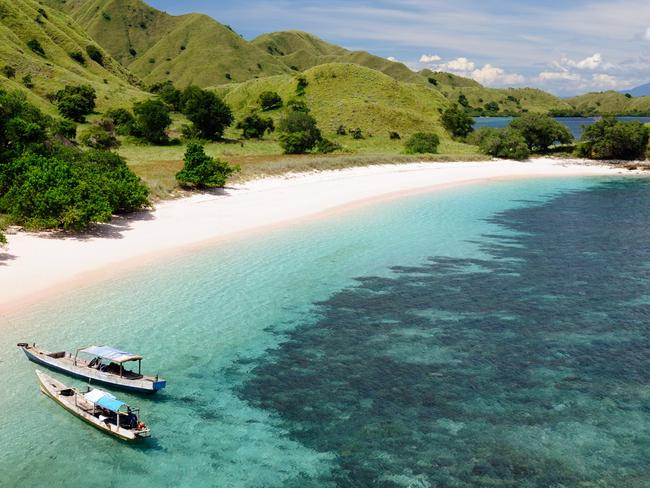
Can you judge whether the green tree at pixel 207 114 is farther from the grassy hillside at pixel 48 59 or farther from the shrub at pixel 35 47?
the shrub at pixel 35 47

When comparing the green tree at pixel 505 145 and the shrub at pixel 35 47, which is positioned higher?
the shrub at pixel 35 47

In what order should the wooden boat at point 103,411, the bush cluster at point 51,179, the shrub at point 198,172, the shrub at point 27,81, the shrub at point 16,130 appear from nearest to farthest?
the wooden boat at point 103,411 < the bush cluster at point 51,179 < the shrub at point 16,130 < the shrub at point 198,172 < the shrub at point 27,81

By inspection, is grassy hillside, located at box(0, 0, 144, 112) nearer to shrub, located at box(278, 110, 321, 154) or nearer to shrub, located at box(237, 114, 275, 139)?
shrub, located at box(237, 114, 275, 139)

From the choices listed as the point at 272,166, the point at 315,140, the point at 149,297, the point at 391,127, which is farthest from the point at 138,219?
the point at 391,127

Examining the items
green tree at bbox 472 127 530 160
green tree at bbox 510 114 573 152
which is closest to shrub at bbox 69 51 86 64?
green tree at bbox 472 127 530 160

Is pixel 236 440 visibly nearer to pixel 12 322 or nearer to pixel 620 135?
pixel 12 322

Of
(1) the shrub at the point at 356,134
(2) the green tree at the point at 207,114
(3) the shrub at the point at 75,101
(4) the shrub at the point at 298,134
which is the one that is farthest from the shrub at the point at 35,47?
(1) the shrub at the point at 356,134

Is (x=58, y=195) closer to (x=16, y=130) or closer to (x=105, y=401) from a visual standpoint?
(x=16, y=130)
